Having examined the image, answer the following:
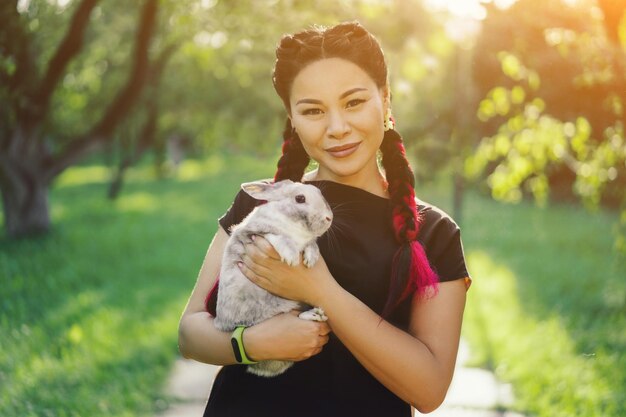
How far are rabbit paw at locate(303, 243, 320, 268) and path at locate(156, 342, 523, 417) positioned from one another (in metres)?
3.42

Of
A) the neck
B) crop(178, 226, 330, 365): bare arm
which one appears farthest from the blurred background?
the neck

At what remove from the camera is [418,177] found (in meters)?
14.4

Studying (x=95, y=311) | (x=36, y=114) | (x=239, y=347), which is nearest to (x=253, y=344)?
(x=239, y=347)

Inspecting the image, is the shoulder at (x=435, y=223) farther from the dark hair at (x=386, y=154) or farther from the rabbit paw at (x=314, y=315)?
the rabbit paw at (x=314, y=315)

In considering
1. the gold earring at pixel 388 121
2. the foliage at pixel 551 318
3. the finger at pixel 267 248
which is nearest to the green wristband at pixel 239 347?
the finger at pixel 267 248

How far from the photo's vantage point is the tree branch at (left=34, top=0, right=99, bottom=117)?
9.38 m

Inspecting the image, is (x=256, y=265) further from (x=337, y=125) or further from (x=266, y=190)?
(x=337, y=125)

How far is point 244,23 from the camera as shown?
10320 mm

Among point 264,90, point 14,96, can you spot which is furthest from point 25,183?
point 264,90

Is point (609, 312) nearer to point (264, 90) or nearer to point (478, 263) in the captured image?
point (478, 263)

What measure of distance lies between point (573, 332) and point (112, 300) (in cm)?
562

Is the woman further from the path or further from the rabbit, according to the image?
the path

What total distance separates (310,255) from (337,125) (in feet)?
1.53

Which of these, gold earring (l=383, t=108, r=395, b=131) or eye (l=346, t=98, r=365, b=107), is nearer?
eye (l=346, t=98, r=365, b=107)
